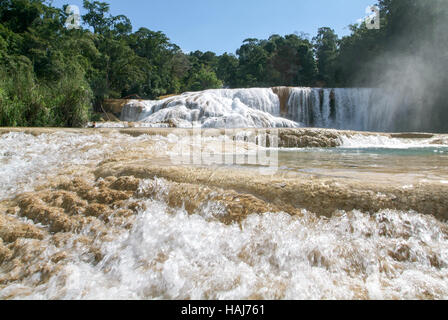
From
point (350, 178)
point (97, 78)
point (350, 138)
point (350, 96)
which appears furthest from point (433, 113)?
point (97, 78)

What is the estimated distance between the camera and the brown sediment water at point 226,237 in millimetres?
1164

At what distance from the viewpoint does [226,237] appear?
1492 mm

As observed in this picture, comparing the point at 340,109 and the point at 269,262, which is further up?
the point at 340,109

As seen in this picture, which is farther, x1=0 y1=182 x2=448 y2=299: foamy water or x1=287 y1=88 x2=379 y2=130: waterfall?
x1=287 y1=88 x2=379 y2=130: waterfall

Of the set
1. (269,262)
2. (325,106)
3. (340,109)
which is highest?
(325,106)

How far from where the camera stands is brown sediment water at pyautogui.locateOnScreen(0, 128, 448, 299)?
1.16 meters

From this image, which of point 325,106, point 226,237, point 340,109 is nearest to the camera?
point 226,237

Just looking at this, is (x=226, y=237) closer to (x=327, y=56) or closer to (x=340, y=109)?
(x=340, y=109)

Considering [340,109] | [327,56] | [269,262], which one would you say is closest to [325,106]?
[340,109]

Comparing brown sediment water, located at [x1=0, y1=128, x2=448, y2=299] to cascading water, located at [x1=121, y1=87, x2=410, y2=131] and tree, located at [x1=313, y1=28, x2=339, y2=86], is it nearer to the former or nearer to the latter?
cascading water, located at [x1=121, y1=87, x2=410, y2=131]

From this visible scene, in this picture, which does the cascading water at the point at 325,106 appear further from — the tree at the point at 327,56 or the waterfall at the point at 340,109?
the tree at the point at 327,56

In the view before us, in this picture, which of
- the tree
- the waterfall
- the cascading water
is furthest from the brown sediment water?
the tree

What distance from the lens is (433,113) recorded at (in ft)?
51.9

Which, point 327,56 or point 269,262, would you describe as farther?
point 327,56
